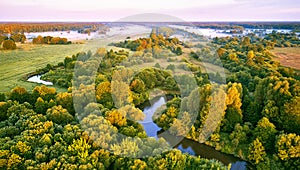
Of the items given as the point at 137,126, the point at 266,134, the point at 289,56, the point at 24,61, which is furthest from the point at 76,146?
the point at 289,56

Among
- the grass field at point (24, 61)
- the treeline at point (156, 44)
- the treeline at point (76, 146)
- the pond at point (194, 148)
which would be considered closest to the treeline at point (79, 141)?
→ the treeline at point (76, 146)

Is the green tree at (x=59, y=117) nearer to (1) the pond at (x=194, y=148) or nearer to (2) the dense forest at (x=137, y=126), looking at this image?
(2) the dense forest at (x=137, y=126)

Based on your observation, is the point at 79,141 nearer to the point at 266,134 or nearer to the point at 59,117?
the point at 59,117

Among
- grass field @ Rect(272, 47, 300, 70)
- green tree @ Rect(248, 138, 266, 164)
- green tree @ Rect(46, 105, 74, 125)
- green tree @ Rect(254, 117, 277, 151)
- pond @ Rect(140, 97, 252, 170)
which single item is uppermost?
grass field @ Rect(272, 47, 300, 70)

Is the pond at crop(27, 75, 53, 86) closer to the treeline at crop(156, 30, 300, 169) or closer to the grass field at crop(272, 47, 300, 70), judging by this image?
the treeline at crop(156, 30, 300, 169)

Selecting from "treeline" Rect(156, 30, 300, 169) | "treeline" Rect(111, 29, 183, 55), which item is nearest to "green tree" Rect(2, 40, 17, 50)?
"treeline" Rect(111, 29, 183, 55)

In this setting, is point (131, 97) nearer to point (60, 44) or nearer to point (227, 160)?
point (227, 160)

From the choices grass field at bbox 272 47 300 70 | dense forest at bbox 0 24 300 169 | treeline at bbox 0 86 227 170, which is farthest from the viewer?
grass field at bbox 272 47 300 70

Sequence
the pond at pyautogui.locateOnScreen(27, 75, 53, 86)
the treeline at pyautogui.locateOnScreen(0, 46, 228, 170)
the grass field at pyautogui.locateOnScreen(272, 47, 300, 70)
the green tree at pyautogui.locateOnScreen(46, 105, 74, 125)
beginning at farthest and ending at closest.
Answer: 1. the grass field at pyautogui.locateOnScreen(272, 47, 300, 70)
2. the pond at pyautogui.locateOnScreen(27, 75, 53, 86)
3. the green tree at pyautogui.locateOnScreen(46, 105, 74, 125)
4. the treeline at pyautogui.locateOnScreen(0, 46, 228, 170)
